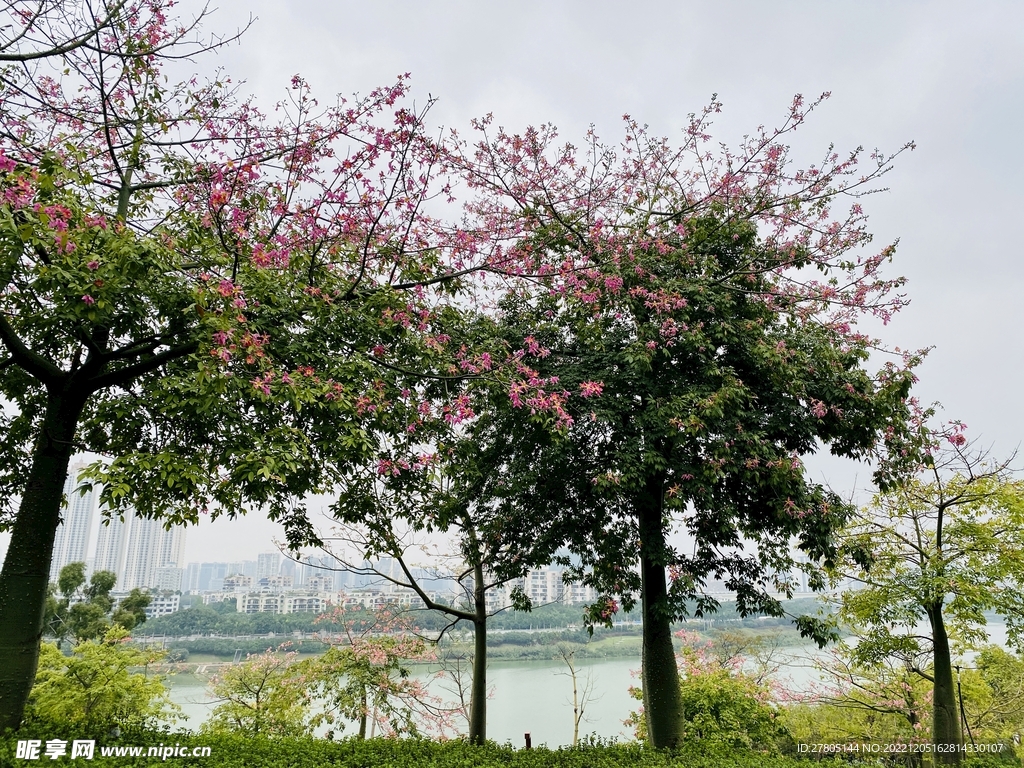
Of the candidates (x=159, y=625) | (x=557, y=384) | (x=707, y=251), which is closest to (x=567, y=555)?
(x=557, y=384)

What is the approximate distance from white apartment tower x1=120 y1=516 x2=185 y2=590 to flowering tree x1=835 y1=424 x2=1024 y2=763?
1080 inches

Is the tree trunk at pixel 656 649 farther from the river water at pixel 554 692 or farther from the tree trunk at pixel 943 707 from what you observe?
the river water at pixel 554 692

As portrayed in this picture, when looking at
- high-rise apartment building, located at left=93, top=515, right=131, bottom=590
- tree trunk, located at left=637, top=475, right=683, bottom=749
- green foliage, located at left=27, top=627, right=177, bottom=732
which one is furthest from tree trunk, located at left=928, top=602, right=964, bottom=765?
high-rise apartment building, located at left=93, top=515, right=131, bottom=590

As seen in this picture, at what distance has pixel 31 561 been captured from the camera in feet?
16.2

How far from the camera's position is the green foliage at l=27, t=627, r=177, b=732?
7.14 m

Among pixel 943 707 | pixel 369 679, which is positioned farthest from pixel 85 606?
pixel 943 707

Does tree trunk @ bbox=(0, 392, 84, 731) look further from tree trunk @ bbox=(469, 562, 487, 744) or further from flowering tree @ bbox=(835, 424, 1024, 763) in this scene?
flowering tree @ bbox=(835, 424, 1024, 763)

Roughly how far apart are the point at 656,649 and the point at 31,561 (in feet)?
21.7

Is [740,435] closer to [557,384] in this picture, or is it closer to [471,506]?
[557,384]

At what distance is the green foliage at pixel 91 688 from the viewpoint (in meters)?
7.14

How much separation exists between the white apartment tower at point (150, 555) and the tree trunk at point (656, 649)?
25.7 metres

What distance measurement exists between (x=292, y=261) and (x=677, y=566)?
5.60 metres

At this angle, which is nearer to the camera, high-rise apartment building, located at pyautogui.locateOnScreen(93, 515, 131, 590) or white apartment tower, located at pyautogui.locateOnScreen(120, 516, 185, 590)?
high-rise apartment building, located at pyautogui.locateOnScreen(93, 515, 131, 590)

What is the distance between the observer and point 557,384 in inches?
260
